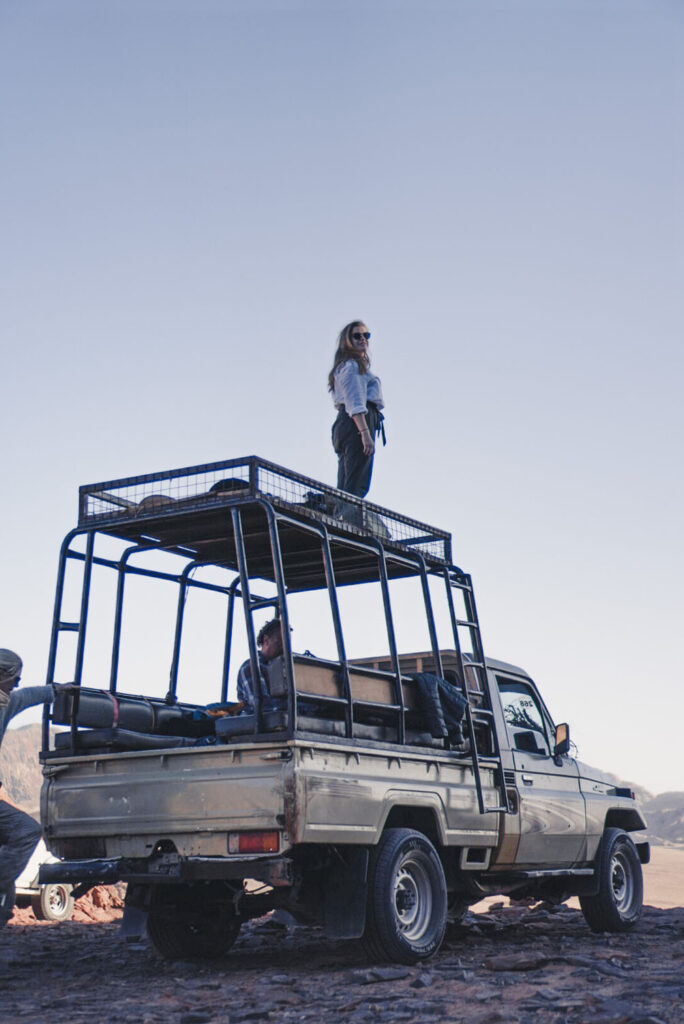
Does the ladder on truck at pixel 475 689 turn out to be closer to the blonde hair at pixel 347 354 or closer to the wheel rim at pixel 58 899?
the blonde hair at pixel 347 354

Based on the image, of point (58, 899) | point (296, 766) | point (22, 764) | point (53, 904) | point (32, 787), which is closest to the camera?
point (296, 766)

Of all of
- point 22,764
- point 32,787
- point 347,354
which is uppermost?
point 22,764

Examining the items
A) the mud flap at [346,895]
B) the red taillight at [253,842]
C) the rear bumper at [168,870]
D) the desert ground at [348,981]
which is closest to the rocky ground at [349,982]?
the desert ground at [348,981]

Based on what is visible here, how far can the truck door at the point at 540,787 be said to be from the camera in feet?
30.7

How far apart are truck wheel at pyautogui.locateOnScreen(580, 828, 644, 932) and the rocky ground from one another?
0.22 m

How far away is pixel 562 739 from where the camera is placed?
9.98 m

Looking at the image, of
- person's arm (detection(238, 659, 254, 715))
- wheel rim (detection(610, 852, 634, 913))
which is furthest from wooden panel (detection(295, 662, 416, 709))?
wheel rim (detection(610, 852, 634, 913))

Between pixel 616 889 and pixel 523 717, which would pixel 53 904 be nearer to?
pixel 616 889

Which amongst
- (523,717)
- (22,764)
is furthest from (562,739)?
(22,764)

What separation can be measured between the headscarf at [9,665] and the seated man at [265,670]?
4.81 feet

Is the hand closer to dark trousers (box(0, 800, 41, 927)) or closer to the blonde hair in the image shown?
the blonde hair

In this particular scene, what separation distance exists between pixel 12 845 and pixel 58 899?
338 inches

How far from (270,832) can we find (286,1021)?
1.30m

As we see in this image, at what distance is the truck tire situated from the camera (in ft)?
26.1
